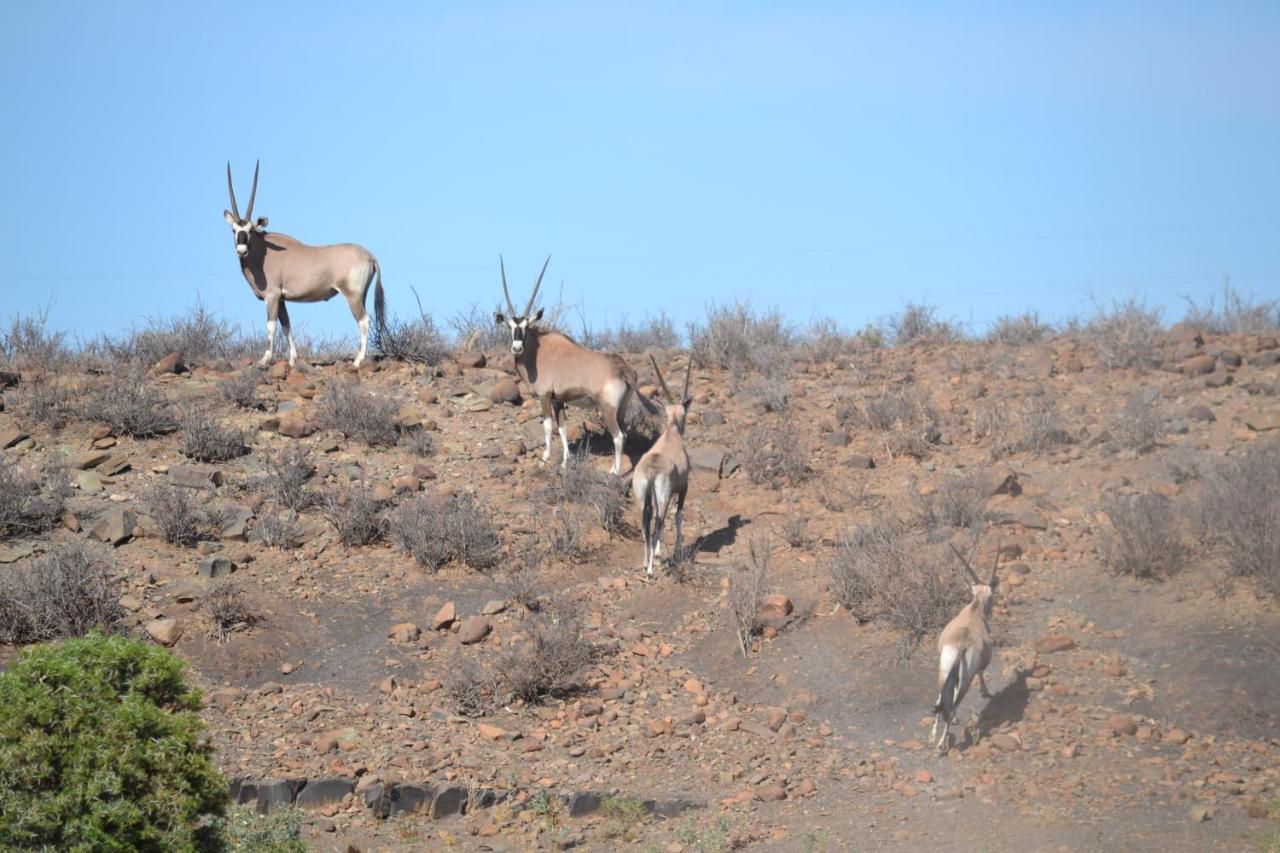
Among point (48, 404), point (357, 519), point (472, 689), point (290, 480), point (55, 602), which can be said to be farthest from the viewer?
point (48, 404)

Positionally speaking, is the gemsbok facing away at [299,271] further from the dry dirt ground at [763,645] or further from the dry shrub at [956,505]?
the dry shrub at [956,505]

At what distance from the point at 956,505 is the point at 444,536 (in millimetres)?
5577

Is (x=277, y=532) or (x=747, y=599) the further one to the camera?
(x=277, y=532)

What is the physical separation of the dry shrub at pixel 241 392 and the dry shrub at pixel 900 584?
27.5 ft

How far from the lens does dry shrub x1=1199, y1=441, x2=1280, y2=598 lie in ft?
35.3

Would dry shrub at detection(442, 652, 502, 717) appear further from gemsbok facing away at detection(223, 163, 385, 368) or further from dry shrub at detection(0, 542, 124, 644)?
gemsbok facing away at detection(223, 163, 385, 368)

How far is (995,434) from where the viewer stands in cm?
1555

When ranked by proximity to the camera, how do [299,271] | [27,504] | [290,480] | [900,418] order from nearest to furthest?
[27,504]
[290,480]
[900,418]
[299,271]

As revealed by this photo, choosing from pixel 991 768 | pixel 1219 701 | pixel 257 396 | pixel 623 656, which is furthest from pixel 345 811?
pixel 257 396

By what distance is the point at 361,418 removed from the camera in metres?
15.9

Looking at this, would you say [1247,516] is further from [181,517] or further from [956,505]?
[181,517]

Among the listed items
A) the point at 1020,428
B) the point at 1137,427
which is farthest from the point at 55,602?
the point at 1137,427

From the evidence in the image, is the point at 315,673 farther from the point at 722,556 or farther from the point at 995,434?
the point at 995,434

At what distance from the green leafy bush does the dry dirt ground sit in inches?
86.0
